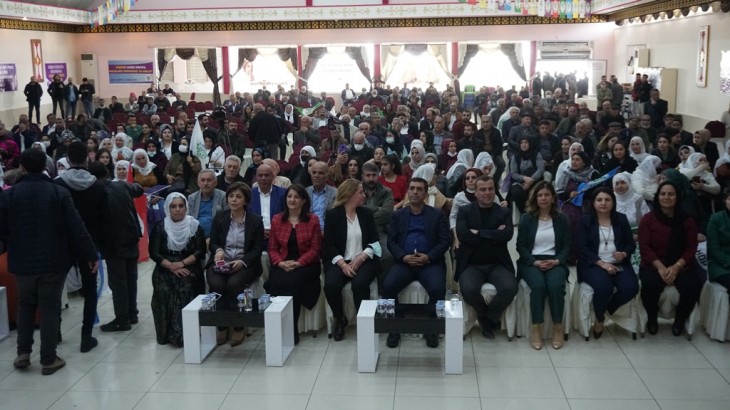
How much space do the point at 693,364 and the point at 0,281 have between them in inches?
212

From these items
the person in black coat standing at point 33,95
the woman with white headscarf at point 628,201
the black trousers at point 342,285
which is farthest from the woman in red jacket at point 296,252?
the person in black coat standing at point 33,95

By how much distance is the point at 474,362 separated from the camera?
545 centimetres

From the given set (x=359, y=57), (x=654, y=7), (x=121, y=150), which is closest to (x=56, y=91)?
(x=359, y=57)

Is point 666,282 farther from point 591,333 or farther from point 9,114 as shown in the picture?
point 9,114

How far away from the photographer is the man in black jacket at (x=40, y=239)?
17.0 ft

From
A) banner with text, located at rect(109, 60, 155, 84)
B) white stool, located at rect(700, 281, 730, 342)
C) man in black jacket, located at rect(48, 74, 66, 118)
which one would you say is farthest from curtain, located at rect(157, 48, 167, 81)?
white stool, located at rect(700, 281, 730, 342)

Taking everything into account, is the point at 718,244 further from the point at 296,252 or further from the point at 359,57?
→ the point at 359,57

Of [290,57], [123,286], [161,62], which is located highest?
[290,57]

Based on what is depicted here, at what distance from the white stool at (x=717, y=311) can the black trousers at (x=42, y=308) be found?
4707mm

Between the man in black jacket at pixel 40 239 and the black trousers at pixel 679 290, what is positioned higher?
the man in black jacket at pixel 40 239

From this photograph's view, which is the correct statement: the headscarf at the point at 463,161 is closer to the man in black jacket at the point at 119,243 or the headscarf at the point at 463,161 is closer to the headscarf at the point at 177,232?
the headscarf at the point at 177,232

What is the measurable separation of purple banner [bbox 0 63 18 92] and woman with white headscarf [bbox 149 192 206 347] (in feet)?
52.8

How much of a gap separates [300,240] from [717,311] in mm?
3169

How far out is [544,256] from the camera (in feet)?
19.5
